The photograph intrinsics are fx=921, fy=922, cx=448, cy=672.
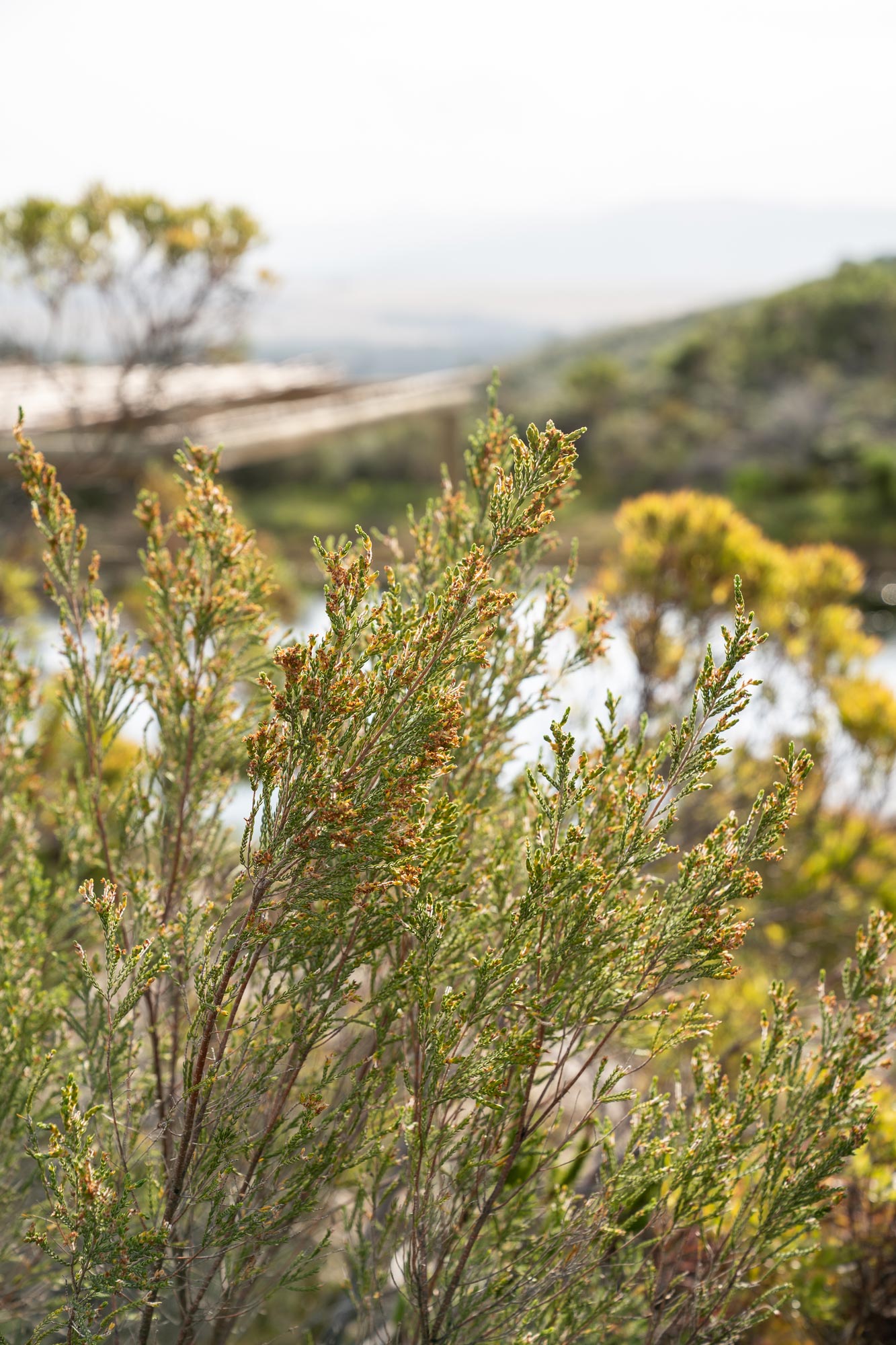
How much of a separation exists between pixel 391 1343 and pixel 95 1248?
688 millimetres

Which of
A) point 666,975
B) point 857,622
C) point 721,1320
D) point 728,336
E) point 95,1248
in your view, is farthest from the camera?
point 728,336

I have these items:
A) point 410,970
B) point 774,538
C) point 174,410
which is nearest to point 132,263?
point 174,410

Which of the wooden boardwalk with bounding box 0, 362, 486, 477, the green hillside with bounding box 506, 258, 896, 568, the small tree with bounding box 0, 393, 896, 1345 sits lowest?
the small tree with bounding box 0, 393, 896, 1345

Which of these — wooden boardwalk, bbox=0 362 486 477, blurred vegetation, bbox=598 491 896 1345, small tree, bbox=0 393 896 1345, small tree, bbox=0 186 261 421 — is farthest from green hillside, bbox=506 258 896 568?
small tree, bbox=0 393 896 1345

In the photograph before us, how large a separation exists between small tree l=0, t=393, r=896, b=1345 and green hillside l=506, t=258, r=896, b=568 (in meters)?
17.7

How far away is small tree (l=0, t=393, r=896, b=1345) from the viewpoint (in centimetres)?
122

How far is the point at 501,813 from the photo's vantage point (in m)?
1.99

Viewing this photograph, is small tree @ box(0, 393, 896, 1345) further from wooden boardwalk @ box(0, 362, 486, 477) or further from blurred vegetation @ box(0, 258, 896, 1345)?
wooden boardwalk @ box(0, 362, 486, 477)

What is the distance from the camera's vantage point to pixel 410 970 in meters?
1.35

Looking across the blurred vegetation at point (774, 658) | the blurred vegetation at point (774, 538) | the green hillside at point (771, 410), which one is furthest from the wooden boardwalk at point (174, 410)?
the green hillside at point (771, 410)

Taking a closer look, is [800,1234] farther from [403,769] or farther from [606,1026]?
[403,769]

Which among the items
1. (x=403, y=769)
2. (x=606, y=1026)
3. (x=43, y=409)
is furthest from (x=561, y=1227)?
(x=43, y=409)

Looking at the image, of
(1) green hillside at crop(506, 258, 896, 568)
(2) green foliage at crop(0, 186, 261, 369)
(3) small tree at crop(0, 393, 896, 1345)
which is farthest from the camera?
(1) green hillside at crop(506, 258, 896, 568)

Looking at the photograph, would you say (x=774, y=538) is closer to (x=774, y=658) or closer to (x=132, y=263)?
(x=774, y=658)
